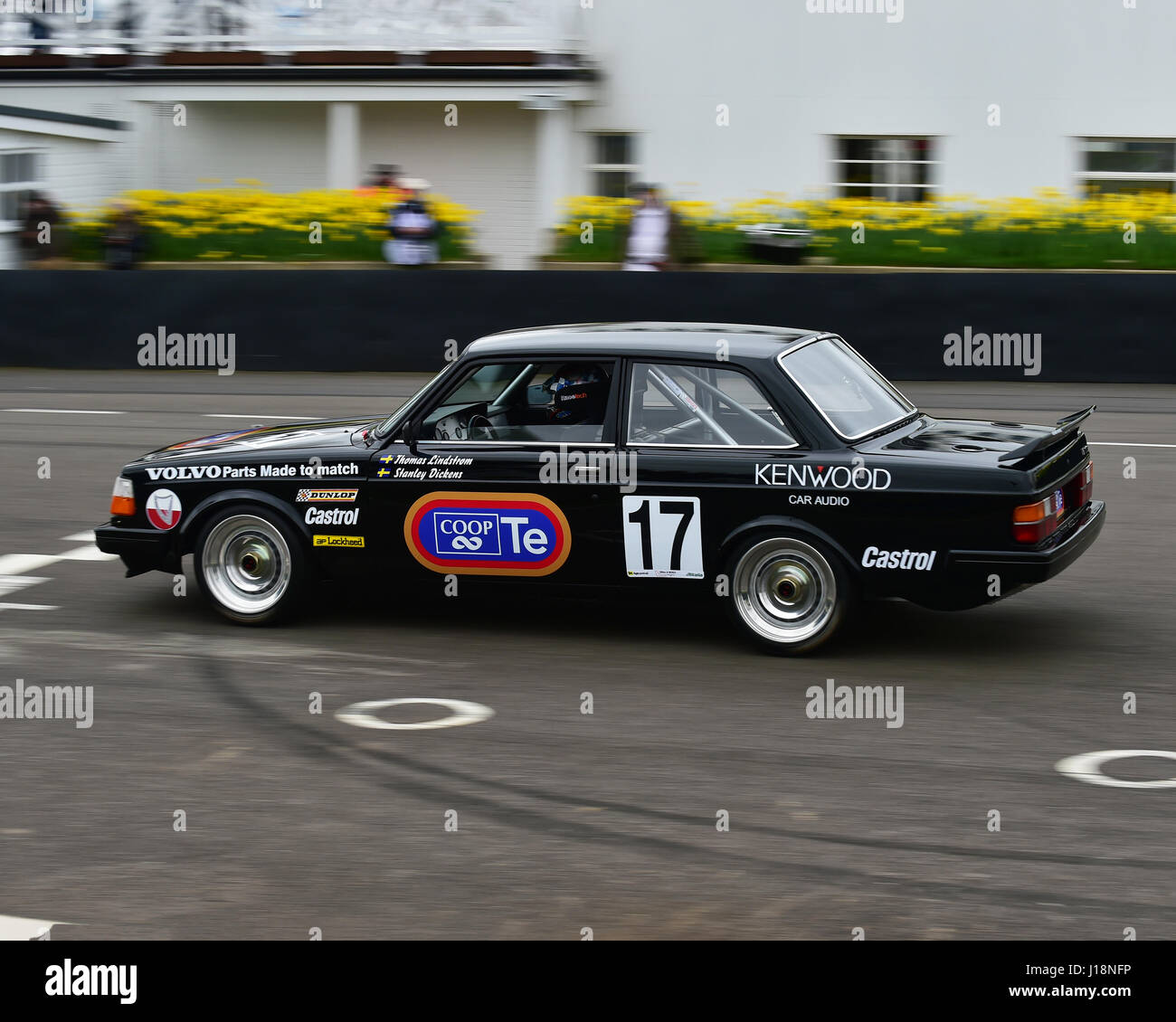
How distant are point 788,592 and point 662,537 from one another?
23.7 inches

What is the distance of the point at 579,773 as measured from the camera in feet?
19.5

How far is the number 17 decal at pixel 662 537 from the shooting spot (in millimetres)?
7270

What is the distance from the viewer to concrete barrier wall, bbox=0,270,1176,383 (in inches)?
670

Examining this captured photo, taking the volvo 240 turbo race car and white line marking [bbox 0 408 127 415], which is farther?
white line marking [bbox 0 408 127 415]

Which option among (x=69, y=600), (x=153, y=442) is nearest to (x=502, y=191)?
(x=153, y=442)

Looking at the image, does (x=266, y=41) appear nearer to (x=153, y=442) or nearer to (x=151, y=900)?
(x=153, y=442)

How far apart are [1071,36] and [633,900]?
1902cm

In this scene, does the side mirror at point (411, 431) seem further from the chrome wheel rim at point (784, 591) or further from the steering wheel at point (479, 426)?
the chrome wheel rim at point (784, 591)

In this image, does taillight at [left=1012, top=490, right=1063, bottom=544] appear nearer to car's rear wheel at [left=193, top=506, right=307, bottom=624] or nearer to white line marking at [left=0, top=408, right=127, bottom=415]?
car's rear wheel at [left=193, top=506, right=307, bottom=624]

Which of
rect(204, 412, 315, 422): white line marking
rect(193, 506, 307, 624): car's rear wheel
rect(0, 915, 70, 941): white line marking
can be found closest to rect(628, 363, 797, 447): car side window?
rect(193, 506, 307, 624): car's rear wheel

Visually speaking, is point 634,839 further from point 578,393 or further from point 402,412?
point 402,412

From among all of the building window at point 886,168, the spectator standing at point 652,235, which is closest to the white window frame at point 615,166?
the building window at point 886,168

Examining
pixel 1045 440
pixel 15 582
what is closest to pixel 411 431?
pixel 15 582

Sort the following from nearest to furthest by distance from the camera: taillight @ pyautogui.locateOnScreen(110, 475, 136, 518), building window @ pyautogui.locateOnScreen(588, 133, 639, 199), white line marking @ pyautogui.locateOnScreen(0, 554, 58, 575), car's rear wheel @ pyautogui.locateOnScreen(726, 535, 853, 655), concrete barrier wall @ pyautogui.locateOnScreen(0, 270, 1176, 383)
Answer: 1. car's rear wheel @ pyautogui.locateOnScreen(726, 535, 853, 655)
2. taillight @ pyautogui.locateOnScreen(110, 475, 136, 518)
3. white line marking @ pyautogui.locateOnScreen(0, 554, 58, 575)
4. concrete barrier wall @ pyautogui.locateOnScreen(0, 270, 1176, 383)
5. building window @ pyautogui.locateOnScreen(588, 133, 639, 199)
